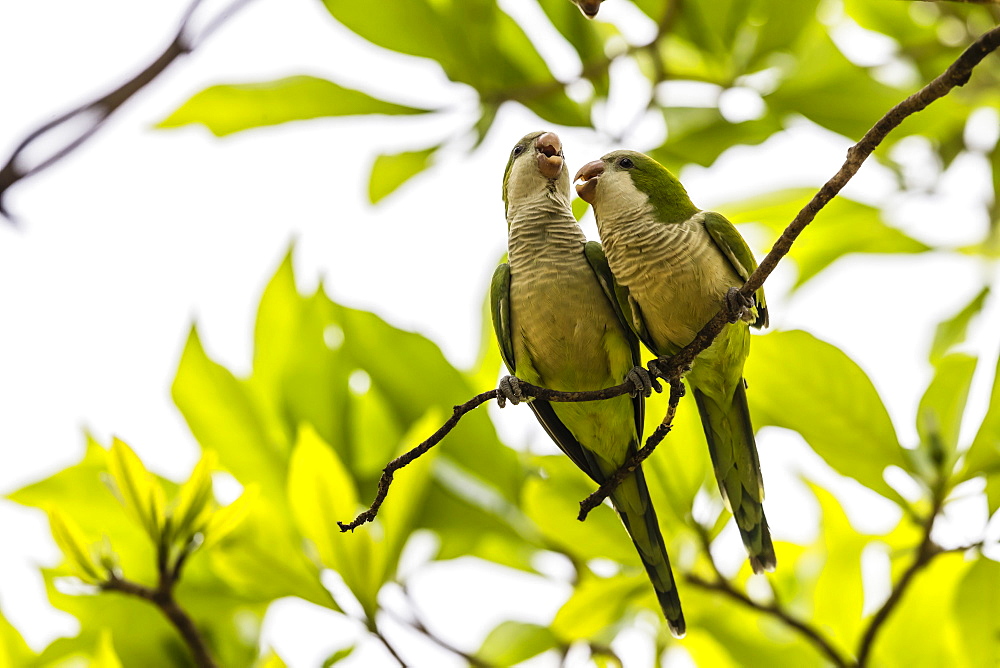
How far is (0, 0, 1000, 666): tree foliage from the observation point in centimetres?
109

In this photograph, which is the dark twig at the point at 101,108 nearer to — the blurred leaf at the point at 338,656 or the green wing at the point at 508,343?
the green wing at the point at 508,343

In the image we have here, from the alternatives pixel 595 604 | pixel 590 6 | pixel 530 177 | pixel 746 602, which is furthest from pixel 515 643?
pixel 590 6

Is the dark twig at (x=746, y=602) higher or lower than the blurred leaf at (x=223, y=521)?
lower

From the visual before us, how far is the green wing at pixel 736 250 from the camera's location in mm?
912

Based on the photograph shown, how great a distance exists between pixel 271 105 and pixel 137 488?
23.9 inches

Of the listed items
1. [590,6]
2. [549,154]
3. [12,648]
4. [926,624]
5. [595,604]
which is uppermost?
[590,6]

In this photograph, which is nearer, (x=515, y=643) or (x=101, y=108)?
(x=101, y=108)

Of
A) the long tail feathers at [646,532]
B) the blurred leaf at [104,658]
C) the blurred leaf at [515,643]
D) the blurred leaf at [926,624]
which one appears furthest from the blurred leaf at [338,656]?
the blurred leaf at [926,624]

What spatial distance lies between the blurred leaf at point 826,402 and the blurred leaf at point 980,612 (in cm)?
18

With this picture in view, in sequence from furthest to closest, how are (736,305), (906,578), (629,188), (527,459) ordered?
(527,459) → (906,578) → (629,188) → (736,305)

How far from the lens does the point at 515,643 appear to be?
1.29m

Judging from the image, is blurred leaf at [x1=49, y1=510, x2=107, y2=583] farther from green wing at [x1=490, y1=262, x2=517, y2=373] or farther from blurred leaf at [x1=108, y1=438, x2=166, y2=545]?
green wing at [x1=490, y1=262, x2=517, y2=373]

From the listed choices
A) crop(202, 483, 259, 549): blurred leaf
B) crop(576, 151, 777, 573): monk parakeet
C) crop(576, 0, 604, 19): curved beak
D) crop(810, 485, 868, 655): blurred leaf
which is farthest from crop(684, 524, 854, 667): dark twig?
crop(576, 0, 604, 19): curved beak

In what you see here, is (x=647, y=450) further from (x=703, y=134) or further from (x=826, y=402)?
(x=703, y=134)
